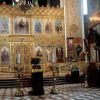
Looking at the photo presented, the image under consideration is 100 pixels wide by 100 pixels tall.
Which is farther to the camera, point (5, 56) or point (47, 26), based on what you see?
point (47, 26)

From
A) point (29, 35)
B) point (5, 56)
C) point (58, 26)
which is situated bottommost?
point (5, 56)

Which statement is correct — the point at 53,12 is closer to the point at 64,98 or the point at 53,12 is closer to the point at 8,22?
the point at 8,22

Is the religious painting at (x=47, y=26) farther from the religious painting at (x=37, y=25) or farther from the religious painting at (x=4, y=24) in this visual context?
the religious painting at (x=4, y=24)

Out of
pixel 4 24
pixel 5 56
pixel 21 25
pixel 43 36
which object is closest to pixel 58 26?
pixel 43 36

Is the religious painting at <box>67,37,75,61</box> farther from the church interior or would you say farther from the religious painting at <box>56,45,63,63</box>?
the religious painting at <box>56,45,63,63</box>

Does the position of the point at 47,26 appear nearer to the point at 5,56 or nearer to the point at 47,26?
the point at 47,26

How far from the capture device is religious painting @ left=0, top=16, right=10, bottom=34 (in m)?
23.4

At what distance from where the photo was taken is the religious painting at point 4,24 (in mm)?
23422

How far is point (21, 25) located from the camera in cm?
2394

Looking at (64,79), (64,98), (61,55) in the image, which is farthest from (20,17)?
(64,98)

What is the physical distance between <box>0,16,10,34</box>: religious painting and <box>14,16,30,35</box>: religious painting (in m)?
0.63

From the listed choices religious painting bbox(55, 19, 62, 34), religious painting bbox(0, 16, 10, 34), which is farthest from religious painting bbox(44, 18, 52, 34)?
religious painting bbox(0, 16, 10, 34)

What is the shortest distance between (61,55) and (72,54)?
1004mm

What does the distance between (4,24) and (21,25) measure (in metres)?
1.50
